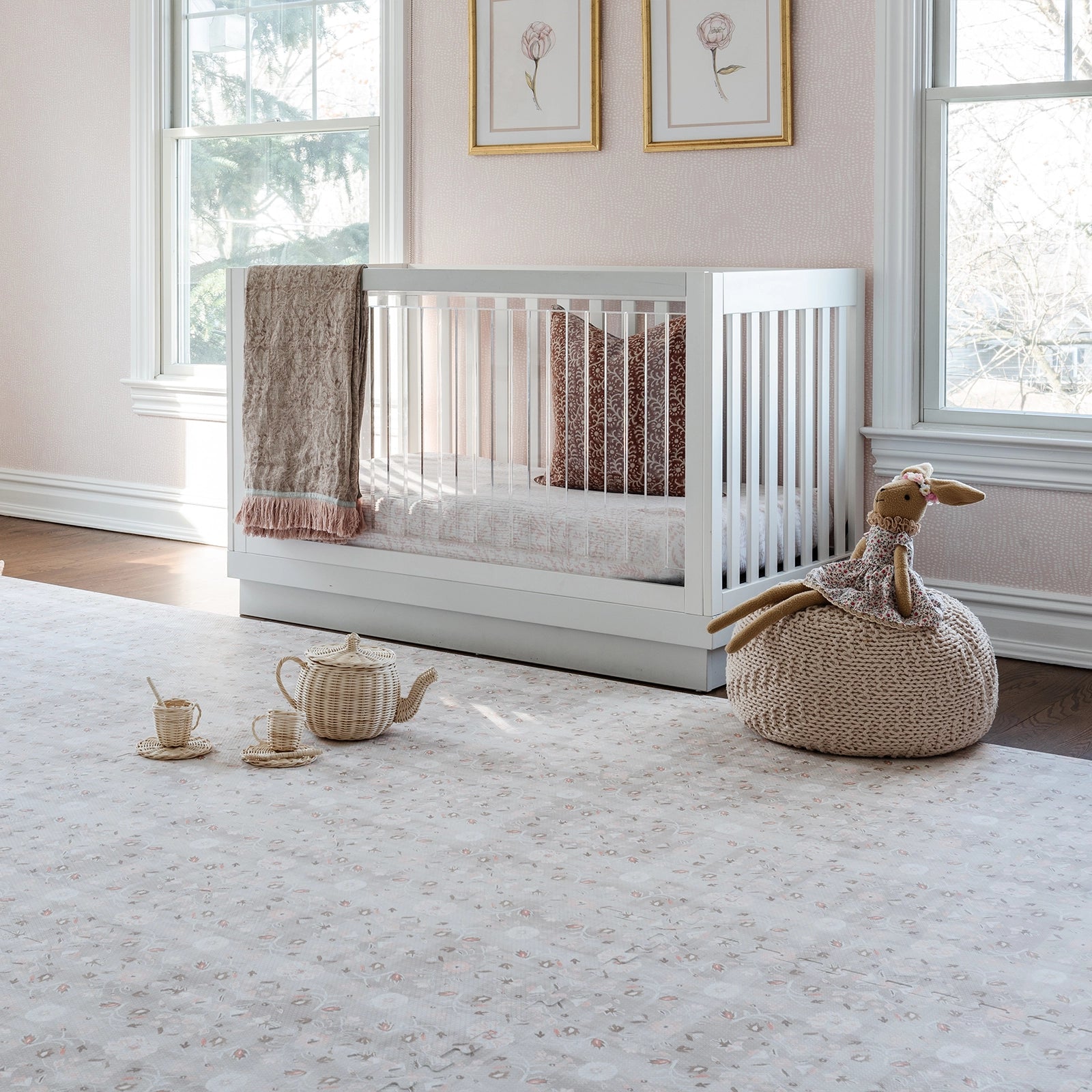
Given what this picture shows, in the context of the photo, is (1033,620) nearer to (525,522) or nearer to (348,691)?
(525,522)

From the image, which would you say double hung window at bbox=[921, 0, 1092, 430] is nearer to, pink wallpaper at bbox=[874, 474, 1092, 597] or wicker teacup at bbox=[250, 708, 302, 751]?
pink wallpaper at bbox=[874, 474, 1092, 597]

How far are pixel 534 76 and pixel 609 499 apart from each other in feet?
4.46

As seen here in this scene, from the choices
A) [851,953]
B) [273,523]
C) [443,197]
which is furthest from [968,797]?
[443,197]

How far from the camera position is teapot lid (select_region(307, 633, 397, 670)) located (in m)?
2.52

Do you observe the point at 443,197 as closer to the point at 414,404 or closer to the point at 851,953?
the point at 414,404

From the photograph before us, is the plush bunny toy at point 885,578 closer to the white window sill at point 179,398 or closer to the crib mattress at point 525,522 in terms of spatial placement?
the crib mattress at point 525,522

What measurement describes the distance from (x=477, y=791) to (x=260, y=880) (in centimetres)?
47

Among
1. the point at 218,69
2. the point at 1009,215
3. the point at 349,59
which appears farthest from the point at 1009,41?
the point at 218,69

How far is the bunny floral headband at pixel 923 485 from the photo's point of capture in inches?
99.4

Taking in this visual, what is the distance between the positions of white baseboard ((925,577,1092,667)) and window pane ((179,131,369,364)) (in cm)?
207

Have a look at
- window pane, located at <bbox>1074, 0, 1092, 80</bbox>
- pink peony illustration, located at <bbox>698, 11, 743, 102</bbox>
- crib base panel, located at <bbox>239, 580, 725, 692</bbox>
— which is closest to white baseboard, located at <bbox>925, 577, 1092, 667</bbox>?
crib base panel, located at <bbox>239, 580, 725, 692</bbox>

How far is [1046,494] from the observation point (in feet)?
10.4

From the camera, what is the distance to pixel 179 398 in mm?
4652

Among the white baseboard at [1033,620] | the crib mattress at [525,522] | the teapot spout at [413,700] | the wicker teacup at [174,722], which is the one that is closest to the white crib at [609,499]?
the crib mattress at [525,522]
